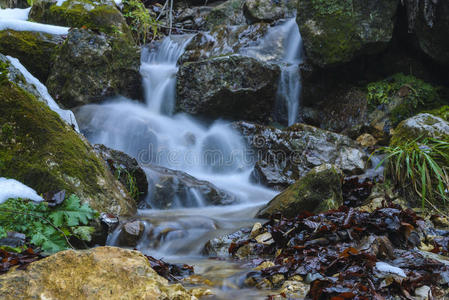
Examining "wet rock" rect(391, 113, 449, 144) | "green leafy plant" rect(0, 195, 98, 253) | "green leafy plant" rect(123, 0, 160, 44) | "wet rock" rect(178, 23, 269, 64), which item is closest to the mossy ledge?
"green leafy plant" rect(0, 195, 98, 253)

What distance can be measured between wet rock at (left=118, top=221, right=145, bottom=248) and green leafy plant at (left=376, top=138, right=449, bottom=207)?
10.7 feet

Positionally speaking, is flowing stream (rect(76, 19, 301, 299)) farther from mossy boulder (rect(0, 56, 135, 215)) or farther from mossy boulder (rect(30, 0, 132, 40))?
mossy boulder (rect(30, 0, 132, 40))

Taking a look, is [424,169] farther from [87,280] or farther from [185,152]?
[185,152]

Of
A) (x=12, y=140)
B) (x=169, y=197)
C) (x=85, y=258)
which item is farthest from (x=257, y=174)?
(x=85, y=258)

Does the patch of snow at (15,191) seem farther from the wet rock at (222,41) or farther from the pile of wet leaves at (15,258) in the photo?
the wet rock at (222,41)

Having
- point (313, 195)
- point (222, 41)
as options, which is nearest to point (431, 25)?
point (313, 195)

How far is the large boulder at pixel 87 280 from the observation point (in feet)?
5.37

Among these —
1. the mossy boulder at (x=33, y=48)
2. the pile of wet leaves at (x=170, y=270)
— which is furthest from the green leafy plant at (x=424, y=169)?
the mossy boulder at (x=33, y=48)

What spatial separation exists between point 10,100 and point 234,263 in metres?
2.86

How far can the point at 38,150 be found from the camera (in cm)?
369

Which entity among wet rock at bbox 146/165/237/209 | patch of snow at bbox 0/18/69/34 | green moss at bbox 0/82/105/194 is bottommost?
wet rock at bbox 146/165/237/209

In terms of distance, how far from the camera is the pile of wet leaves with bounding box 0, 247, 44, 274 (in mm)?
1915

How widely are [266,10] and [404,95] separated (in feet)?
20.1

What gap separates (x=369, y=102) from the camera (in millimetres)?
9297
